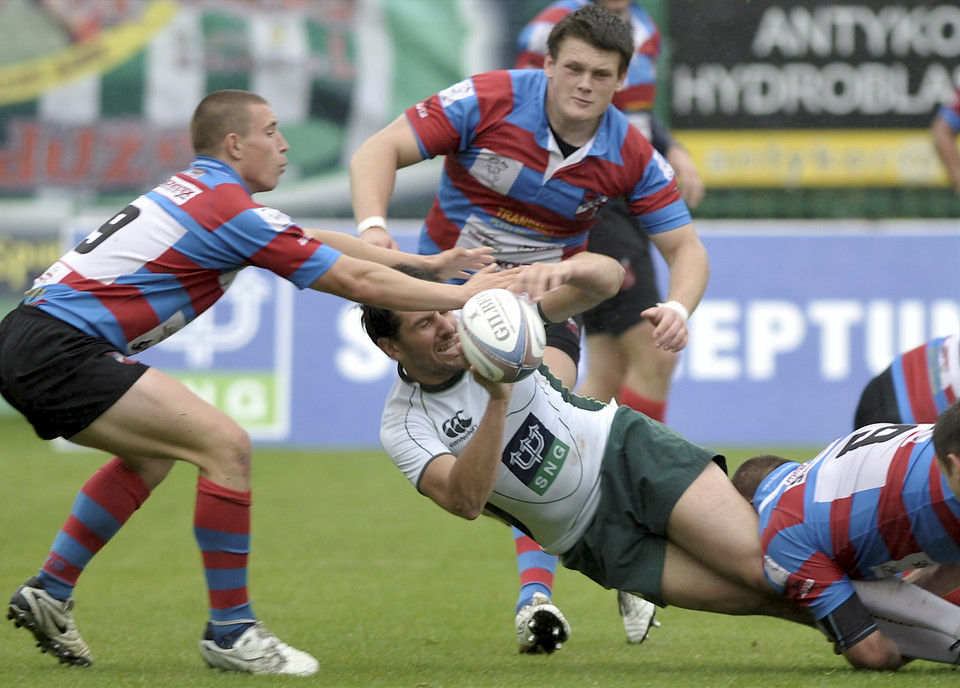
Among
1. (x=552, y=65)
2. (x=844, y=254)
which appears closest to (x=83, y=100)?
(x=844, y=254)

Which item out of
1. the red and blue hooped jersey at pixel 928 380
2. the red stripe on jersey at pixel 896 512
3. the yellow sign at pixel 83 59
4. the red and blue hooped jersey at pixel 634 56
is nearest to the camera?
the red stripe on jersey at pixel 896 512

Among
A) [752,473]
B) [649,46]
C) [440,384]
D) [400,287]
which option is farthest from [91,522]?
[649,46]

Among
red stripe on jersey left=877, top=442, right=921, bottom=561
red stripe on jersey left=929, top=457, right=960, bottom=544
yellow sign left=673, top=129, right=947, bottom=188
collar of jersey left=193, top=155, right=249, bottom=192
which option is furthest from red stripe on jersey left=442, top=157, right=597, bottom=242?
yellow sign left=673, top=129, right=947, bottom=188

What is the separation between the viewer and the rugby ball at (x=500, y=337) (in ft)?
11.9

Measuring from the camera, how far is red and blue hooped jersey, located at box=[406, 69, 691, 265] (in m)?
4.95

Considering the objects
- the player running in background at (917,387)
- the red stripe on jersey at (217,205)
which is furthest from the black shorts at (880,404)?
the red stripe on jersey at (217,205)

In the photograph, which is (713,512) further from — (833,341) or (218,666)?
(833,341)

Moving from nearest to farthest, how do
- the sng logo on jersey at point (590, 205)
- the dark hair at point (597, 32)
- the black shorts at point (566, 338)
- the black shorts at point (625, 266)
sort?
1. the dark hair at point (597, 32)
2. the sng logo on jersey at point (590, 205)
3. the black shorts at point (566, 338)
4. the black shorts at point (625, 266)

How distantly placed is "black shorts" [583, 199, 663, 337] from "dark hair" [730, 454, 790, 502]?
1.73m

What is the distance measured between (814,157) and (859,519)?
7673 mm

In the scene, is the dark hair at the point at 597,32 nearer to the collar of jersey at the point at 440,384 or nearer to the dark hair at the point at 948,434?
the collar of jersey at the point at 440,384

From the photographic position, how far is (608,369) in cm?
645

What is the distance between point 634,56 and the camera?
6375 millimetres

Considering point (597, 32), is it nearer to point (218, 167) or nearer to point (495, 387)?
point (218, 167)
